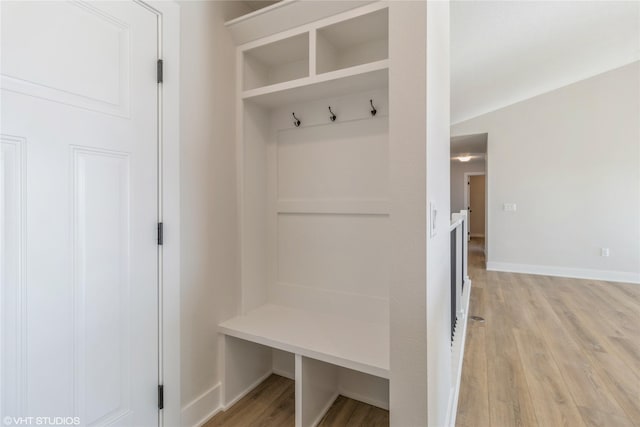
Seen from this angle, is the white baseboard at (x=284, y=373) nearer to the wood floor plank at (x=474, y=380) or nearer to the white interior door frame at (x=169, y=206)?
the white interior door frame at (x=169, y=206)

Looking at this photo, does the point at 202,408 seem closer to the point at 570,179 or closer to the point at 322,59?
the point at 322,59

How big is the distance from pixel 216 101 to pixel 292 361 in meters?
1.69

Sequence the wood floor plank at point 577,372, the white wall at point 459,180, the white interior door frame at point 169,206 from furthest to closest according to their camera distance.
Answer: the white wall at point 459,180
the wood floor plank at point 577,372
the white interior door frame at point 169,206

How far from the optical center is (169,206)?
1375mm

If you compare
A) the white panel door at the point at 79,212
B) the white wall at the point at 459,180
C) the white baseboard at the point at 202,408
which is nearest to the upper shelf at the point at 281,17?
the white panel door at the point at 79,212

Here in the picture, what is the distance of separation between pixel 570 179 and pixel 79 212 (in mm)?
6358

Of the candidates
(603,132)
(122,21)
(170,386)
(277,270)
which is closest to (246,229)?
(277,270)

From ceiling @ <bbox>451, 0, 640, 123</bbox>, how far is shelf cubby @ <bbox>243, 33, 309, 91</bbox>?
1.39 metres

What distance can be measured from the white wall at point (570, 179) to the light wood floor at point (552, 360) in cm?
104

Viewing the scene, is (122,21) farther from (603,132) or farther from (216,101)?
(603,132)

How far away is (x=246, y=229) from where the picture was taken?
1822mm
